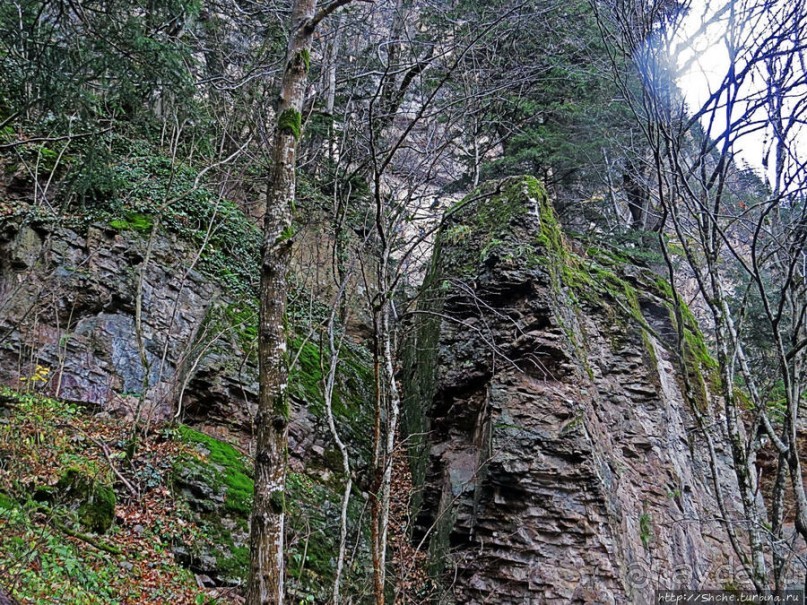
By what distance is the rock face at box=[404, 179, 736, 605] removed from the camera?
5270 millimetres

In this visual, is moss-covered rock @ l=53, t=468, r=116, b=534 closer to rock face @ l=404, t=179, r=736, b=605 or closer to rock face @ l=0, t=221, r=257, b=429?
rock face @ l=0, t=221, r=257, b=429

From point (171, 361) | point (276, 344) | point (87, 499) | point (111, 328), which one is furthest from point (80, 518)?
point (276, 344)

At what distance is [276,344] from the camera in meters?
3.04

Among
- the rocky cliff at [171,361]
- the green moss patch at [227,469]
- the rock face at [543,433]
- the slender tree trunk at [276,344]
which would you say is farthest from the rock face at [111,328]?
the slender tree trunk at [276,344]

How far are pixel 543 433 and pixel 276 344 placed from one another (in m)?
3.73

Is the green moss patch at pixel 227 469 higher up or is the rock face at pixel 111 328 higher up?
the rock face at pixel 111 328

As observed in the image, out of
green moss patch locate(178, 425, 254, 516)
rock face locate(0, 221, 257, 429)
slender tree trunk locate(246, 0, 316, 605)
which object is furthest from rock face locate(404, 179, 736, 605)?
rock face locate(0, 221, 257, 429)

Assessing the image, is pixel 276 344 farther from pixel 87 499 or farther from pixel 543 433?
pixel 543 433

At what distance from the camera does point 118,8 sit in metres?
6.03

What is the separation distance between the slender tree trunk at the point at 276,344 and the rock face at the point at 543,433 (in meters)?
1.70

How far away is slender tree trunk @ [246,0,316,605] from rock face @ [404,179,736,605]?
67.0 inches

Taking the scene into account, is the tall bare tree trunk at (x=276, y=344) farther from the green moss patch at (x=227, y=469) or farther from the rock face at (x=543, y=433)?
the green moss patch at (x=227, y=469)

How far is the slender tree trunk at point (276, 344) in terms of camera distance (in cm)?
270

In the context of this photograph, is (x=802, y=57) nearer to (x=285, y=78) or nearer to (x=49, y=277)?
(x=285, y=78)
